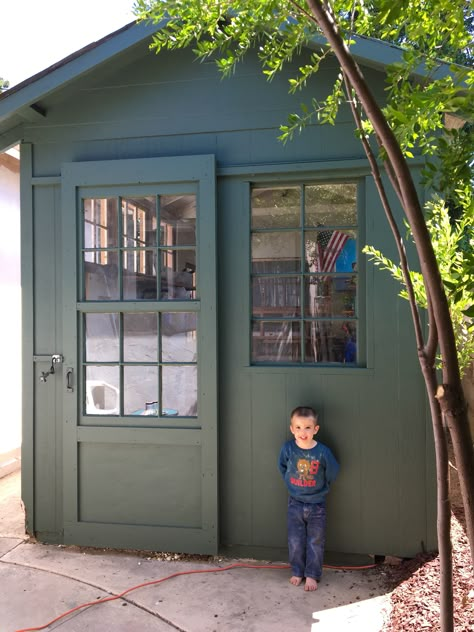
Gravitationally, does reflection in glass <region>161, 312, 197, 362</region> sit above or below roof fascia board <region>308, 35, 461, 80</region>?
below

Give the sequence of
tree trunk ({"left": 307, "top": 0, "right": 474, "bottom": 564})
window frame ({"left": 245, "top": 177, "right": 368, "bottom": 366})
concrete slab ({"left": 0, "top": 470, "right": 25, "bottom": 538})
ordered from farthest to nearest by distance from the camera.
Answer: concrete slab ({"left": 0, "top": 470, "right": 25, "bottom": 538}), window frame ({"left": 245, "top": 177, "right": 368, "bottom": 366}), tree trunk ({"left": 307, "top": 0, "right": 474, "bottom": 564})

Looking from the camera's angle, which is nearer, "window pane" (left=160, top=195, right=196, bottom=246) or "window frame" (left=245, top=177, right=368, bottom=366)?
"window frame" (left=245, top=177, right=368, bottom=366)

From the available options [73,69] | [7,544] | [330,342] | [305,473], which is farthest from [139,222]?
[7,544]

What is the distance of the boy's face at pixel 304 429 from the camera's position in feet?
9.93

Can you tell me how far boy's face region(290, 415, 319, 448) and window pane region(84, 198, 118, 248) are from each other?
1.64 m

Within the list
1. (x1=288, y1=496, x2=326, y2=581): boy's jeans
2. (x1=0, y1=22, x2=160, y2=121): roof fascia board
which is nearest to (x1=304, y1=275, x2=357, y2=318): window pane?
(x1=288, y1=496, x2=326, y2=581): boy's jeans

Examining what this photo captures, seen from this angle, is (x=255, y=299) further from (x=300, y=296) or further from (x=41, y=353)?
(x=41, y=353)

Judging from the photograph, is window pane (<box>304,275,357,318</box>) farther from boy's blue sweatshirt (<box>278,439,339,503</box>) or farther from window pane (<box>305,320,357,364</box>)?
boy's blue sweatshirt (<box>278,439,339,503</box>)

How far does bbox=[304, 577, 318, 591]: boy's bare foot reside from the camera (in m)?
2.91

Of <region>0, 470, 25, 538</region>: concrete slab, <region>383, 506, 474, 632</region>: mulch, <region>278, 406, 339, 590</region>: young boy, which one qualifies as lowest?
<region>0, 470, 25, 538</region>: concrete slab

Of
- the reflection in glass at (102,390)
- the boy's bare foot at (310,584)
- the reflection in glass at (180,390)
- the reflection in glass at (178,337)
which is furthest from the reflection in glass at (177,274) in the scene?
the boy's bare foot at (310,584)

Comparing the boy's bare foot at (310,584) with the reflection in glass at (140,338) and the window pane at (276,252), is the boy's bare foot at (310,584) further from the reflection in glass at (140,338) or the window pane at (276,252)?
the window pane at (276,252)

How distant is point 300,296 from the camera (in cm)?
327

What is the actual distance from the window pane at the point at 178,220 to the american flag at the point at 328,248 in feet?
2.62
